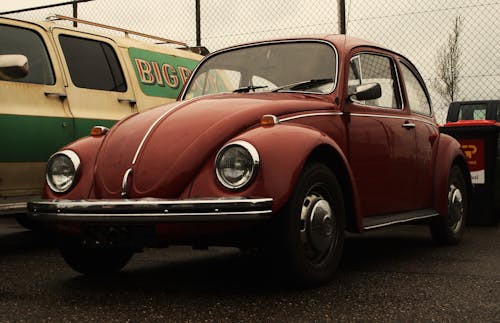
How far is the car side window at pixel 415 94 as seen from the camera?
20.0ft

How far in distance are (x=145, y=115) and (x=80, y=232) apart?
849 mm

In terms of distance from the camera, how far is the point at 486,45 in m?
9.25

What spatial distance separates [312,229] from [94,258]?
4.70 feet

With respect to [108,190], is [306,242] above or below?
below

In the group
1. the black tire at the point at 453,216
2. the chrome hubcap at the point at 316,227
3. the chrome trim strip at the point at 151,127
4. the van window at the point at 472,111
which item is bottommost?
the van window at the point at 472,111

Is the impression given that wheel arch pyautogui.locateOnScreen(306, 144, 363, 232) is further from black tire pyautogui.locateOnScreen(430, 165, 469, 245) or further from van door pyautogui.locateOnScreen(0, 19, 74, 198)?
van door pyautogui.locateOnScreen(0, 19, 74, 198)

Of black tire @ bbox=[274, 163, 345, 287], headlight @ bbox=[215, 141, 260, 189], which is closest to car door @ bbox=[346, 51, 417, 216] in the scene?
black tire @ bbox=[274, 163, 345, 287]

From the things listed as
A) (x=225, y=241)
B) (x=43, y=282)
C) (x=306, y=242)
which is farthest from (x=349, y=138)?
(x=43, y=282)

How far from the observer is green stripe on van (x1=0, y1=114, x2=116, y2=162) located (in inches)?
224

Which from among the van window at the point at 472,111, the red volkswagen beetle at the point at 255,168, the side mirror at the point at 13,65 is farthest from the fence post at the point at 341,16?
the side mirror at the point at 13,65

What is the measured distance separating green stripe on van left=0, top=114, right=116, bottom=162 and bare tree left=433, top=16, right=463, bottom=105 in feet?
17.8

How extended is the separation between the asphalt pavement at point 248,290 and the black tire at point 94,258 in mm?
74

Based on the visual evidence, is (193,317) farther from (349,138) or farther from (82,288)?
(349,138)

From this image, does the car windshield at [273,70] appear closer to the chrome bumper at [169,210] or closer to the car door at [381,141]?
the car door at [381,141]
